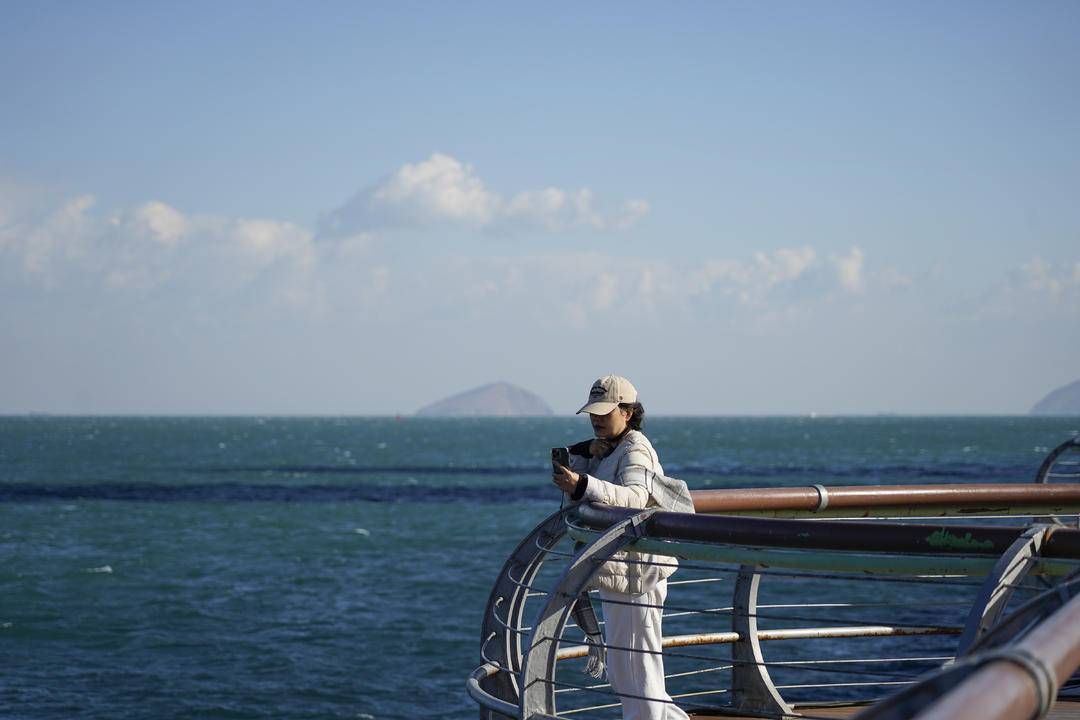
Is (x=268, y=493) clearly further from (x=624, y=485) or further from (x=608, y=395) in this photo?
(x=624, y=485)

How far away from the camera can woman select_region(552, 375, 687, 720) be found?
168 inches

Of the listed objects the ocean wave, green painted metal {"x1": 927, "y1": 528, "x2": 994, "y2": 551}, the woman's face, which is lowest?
the ocean wave

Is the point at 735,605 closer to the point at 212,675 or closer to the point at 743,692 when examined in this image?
the point at 743,692

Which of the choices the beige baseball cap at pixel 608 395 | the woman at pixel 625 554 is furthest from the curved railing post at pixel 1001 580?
the beige baseball cap at pixel 608 395

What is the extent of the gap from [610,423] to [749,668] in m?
1.48

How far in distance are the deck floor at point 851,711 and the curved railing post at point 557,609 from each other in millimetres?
988

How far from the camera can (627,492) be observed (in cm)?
431

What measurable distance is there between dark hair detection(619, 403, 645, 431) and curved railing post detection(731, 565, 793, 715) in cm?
81

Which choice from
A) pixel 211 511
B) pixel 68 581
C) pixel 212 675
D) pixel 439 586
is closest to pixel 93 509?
pixel 211 511

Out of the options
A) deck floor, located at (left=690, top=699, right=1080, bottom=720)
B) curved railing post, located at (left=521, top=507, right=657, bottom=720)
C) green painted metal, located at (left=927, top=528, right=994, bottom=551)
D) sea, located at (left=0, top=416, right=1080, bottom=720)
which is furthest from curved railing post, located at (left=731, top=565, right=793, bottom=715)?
sea, located at (left=0, top=416, right=1080, bottom=720)

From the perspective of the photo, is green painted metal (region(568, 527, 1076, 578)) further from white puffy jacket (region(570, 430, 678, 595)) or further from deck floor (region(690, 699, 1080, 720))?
Result: deck floor (region(690, 699, 1080, 720))

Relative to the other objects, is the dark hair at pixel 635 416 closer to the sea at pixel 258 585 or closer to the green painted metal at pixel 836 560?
the green painted metal at pixel 836 560

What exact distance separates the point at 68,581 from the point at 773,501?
27.6 meters

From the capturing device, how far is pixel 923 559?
3.32m
